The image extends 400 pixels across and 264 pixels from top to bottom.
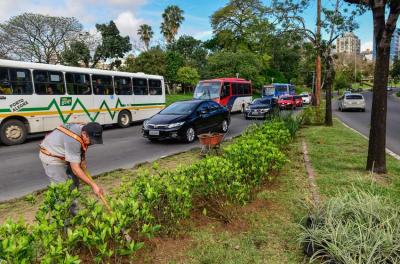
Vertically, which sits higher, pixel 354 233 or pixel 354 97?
pixel 354 97

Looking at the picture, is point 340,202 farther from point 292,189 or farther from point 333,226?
point 292,189

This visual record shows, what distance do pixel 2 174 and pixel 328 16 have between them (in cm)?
1411

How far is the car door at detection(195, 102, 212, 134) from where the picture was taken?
12961mm

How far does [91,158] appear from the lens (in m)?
9.51

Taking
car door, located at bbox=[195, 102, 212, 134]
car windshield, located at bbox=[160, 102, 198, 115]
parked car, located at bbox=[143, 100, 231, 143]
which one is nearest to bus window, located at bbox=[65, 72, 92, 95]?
parked car, located at bbox=[143, 100, 231, 143]

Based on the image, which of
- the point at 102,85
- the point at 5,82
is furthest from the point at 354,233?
the point at 102,85

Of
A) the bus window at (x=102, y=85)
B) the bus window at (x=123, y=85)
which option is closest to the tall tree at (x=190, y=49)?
the bus window at (x=123, y=85)

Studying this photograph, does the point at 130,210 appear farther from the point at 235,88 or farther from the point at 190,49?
the point at 190,49

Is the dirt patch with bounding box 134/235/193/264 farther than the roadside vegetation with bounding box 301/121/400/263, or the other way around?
the dirt patch with bounding box 134/235/193/264

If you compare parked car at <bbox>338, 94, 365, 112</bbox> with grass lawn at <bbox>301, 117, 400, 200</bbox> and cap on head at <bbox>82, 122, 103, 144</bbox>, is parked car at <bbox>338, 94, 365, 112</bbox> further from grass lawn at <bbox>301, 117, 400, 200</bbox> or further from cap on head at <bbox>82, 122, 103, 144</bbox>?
cap on head at <bbox>82, 122, 103, 144</bbox>

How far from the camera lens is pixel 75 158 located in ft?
12.0

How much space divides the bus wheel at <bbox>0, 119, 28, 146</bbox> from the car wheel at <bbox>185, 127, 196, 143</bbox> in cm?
605

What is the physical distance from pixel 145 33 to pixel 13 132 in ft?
187

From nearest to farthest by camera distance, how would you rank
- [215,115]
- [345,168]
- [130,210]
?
[130,210] → [345,168] → [215,115]
